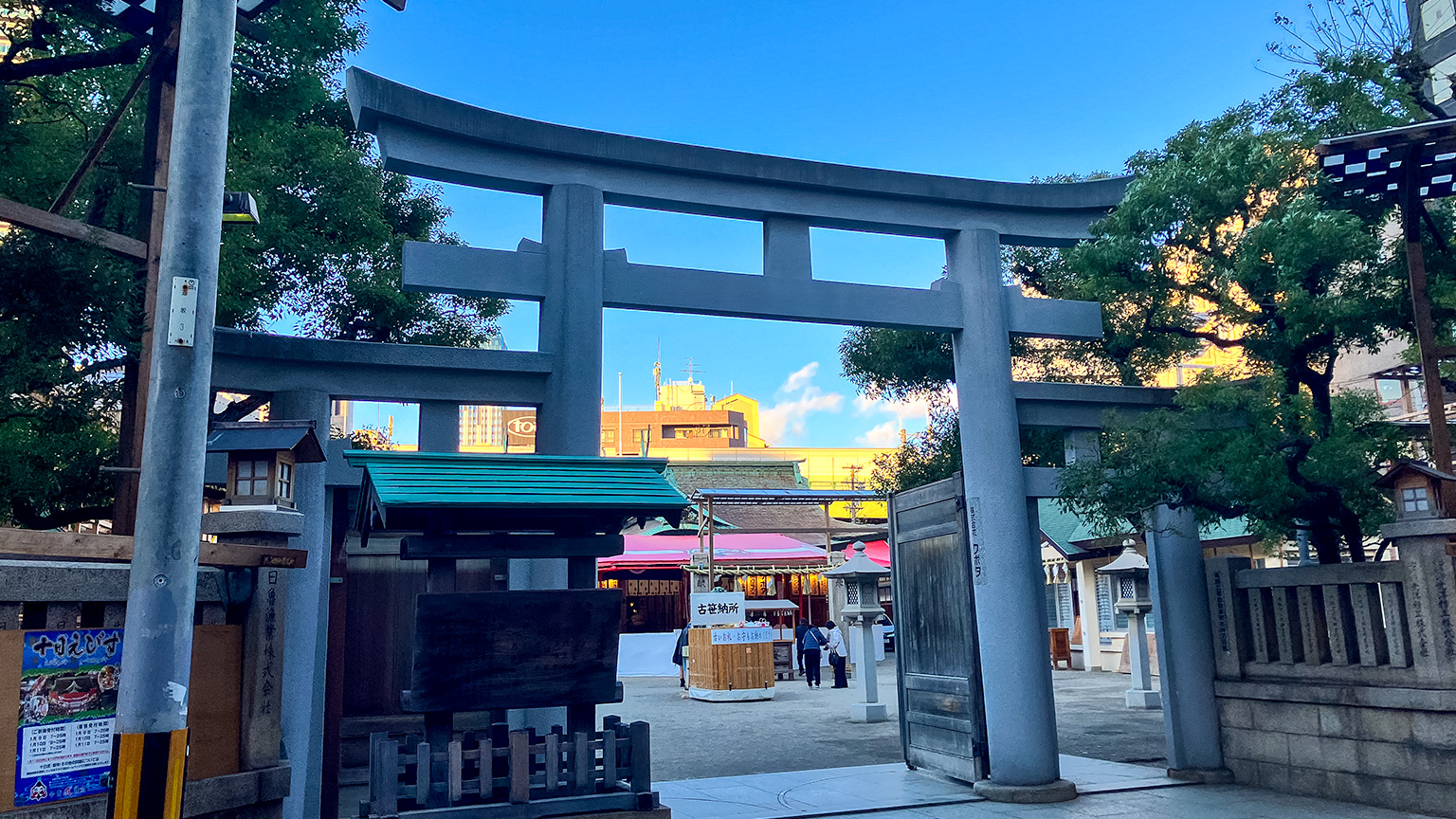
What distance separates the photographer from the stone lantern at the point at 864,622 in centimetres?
1788

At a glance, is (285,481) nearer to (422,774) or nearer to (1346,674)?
(422,774)

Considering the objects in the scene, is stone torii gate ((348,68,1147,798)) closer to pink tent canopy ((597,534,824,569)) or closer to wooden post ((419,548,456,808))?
wooden post ((419,548,456,808))

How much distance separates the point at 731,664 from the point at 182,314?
1953 cm

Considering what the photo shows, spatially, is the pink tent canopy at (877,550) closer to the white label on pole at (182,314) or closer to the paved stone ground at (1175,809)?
the paved stone ground at (1175,809)

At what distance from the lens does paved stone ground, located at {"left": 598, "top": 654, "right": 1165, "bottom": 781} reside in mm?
13031

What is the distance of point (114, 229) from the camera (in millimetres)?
8484

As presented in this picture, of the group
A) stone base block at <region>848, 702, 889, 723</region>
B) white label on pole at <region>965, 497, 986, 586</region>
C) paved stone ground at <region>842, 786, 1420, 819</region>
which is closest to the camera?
paved stone ground at <region>842, 786, 1420, 819</region>

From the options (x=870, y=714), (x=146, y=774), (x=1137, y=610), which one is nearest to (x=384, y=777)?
(x=146, y=774)

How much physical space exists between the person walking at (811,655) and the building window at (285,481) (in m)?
20.9

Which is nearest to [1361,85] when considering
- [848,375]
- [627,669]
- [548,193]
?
[548,193]

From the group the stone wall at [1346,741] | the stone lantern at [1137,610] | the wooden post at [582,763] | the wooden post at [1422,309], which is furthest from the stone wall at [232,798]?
the stone lantern at [1137,610]

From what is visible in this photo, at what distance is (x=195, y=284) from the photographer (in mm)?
4707

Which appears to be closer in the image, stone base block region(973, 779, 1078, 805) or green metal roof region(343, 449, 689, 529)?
green metal roof region(343, 449, 689, 529)

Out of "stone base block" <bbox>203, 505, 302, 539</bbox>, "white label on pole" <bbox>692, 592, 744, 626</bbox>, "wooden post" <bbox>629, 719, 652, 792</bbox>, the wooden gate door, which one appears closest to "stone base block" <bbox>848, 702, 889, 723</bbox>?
the wooden gate door
